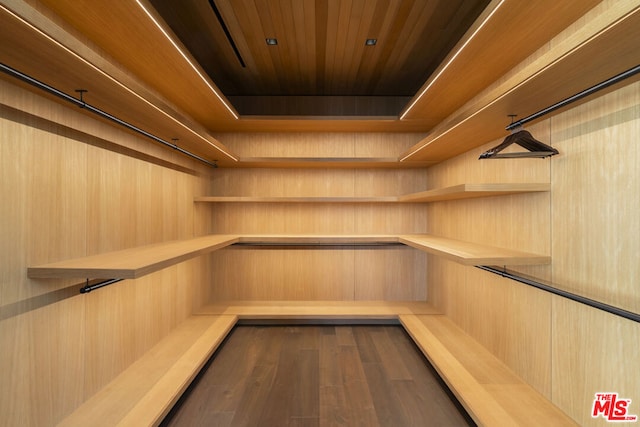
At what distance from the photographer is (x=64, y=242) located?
4.99 ft

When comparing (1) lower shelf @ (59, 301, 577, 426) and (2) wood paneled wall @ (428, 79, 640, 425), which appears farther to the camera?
(1) lower shelf @ (59, 301, 577, 426)

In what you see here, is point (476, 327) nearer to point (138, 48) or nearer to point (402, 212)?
point (402, 212)

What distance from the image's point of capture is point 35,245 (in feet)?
4.50

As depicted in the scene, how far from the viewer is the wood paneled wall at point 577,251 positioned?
1.25 metres

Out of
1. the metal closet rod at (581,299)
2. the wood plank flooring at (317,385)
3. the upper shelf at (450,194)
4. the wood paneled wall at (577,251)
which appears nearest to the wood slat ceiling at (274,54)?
the wood paneled wall at (577,251)

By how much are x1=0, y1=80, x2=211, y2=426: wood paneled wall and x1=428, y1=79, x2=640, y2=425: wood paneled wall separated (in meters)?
2.37

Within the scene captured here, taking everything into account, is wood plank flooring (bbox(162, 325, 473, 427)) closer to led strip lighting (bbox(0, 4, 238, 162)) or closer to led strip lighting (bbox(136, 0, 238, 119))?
led strip lighting (bbox(0, 4, 238, 162))

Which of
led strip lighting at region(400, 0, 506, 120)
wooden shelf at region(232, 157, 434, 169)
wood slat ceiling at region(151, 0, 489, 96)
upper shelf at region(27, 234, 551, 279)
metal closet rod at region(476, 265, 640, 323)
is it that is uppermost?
wood slat ceiling at region(151, 0, 489, 96)

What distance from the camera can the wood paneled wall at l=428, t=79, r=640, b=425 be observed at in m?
1.25

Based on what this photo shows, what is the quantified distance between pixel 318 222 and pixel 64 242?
7.70ft

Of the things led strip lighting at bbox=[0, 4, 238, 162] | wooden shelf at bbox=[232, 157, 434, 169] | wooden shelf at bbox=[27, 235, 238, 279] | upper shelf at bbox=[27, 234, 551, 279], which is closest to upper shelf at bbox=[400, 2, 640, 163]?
upper shelf at bbox=[27, 234, 551, 279]

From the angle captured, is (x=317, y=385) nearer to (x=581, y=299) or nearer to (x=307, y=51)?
(x=581, y=299)

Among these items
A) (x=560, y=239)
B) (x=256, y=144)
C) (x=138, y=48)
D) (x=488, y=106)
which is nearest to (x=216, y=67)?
(x=256, y=144)

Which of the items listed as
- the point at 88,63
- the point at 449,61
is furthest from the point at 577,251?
the point at 88,63
